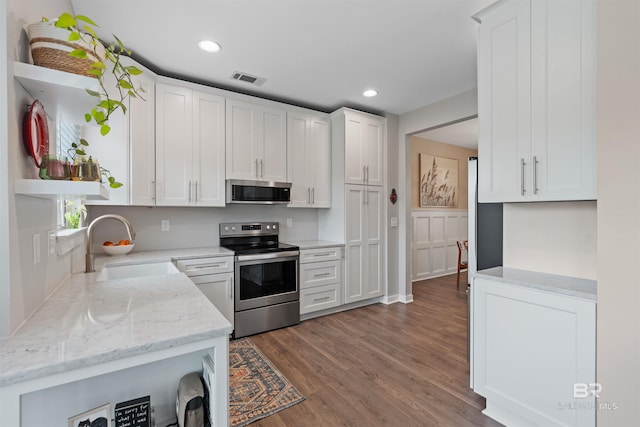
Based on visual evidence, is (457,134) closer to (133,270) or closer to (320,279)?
(320,279)

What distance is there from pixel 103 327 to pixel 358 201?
10.3 ft

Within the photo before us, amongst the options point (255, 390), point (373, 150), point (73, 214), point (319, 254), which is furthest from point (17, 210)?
point (373, 150)

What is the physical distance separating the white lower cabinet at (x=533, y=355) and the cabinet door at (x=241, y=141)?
8.06ft

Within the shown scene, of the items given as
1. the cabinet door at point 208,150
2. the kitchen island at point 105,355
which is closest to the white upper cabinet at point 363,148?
the cabinet door at point 208,150

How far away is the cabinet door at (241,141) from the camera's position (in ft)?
10.4

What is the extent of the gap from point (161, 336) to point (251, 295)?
2.21 m

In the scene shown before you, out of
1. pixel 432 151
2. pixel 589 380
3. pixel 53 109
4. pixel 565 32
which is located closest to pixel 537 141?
pixel 565 32

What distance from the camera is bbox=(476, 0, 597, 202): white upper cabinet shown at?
60.2 inches

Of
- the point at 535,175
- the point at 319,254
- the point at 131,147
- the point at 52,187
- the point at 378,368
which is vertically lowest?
the point at 378,368

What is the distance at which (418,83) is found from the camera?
10.2 feet

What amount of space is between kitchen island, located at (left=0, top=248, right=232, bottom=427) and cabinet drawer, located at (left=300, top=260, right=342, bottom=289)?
2.18 meters

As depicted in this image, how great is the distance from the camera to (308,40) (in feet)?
7.68

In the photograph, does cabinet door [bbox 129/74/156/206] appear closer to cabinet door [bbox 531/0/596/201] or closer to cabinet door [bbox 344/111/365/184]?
cabinet door [bbox 344/111/365/184]

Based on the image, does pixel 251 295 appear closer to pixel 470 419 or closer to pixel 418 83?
pixel 470 419
